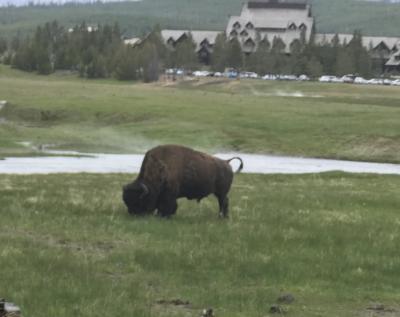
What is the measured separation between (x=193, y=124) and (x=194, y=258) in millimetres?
57704

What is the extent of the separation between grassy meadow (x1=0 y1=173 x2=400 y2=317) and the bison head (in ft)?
1.18

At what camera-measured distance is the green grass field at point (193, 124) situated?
6381 cm

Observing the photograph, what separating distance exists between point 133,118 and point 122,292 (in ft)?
216

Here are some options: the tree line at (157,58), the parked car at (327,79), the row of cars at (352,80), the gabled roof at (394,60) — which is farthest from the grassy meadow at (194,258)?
the gabled roof at (394,60)

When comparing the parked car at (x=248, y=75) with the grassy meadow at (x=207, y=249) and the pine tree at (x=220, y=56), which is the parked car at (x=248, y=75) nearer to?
the pine tree at (x=220, y=56)

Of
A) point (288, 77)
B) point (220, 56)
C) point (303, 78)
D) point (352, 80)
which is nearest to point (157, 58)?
point (220, 56)

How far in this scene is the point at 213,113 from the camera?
78.9 meters

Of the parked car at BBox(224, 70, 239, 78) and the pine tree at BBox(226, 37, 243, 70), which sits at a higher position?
the pine tree at BBox(226, 37, 243, 70)

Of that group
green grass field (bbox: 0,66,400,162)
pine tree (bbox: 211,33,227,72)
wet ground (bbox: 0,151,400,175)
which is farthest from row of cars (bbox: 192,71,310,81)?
wet ground (bbox: 0,151,400,175)

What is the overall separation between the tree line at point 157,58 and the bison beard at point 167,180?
126 m

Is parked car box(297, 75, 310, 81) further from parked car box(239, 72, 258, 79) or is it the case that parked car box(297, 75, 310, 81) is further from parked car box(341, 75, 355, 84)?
parked car box(239, 72, 258, 79)

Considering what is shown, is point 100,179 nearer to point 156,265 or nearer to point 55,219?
point 55,219

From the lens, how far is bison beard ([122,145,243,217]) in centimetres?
1981

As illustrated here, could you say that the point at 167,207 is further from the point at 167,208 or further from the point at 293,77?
the point at 293,77
